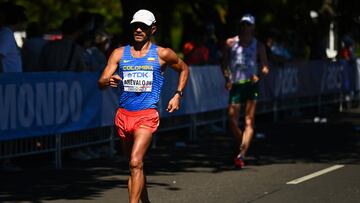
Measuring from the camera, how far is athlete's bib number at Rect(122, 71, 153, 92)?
9.60 metres

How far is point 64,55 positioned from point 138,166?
558 centimetres

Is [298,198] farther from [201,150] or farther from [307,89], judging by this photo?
[307,89]

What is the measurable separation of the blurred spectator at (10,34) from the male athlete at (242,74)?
2.74 metres

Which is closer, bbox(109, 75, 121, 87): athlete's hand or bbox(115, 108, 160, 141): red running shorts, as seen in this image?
bbox(109, 75, 121, 87): athlete's hand

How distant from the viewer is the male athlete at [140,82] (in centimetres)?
956

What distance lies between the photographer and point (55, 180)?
12602mm

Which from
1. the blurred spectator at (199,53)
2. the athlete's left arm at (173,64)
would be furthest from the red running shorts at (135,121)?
the blurred spectator at (199,53)

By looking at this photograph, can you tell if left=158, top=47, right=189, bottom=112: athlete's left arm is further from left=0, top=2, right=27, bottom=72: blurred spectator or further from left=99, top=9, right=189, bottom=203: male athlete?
left=0, top=2, right=27, bottom=72: blurred spectator

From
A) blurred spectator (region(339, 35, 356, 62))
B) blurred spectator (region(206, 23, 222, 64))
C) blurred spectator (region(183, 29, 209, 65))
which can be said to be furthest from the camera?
blurred spectator (region(339, 35, 356, 62))

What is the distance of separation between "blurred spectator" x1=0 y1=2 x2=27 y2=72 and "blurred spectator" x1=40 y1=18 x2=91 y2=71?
0.92m

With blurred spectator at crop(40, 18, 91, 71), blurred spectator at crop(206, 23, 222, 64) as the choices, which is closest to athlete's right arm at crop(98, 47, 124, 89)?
blurred spectator at crop(40, 18, 91, 71)

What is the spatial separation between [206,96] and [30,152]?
231 inches

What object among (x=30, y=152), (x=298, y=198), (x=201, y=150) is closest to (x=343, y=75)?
(x=201, y=150)

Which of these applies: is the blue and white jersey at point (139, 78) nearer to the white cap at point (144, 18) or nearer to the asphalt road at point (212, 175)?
the white cap at point (144, 18)
